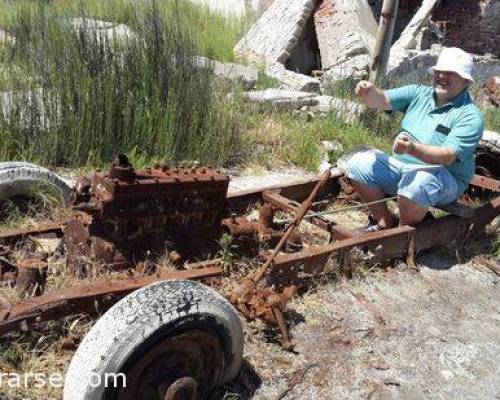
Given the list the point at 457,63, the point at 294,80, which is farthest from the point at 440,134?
the point at 294,80

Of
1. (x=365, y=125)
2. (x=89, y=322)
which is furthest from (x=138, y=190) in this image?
(x=365, y=125)

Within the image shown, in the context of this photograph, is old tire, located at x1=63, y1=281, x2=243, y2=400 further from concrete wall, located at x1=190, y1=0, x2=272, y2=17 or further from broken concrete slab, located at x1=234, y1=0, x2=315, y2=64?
concrete wall, located at x1=190, y1=0, x2=272, y2=17

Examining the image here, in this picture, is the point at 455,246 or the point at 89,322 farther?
the point at 455,246

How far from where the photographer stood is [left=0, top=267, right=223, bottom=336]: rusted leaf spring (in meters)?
2.70

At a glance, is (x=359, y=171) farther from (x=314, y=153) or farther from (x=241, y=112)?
(x=241, y=112)

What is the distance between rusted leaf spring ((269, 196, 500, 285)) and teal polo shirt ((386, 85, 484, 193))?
0.41m

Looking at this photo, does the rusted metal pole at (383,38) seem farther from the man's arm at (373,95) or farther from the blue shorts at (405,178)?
the blue shorts at (405,178)

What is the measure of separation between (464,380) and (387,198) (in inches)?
65.6

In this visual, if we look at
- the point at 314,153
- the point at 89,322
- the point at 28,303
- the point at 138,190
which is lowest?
the point at 314,153

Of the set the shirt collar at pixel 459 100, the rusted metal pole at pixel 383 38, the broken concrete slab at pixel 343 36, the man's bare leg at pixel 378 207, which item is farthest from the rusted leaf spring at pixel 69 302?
the broken concrete slab at pixel 343 36

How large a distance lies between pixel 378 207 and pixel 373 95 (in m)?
0.93

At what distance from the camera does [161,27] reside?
641cm

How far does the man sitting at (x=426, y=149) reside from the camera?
4512 mm

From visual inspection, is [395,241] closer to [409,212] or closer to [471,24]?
[409,212]
